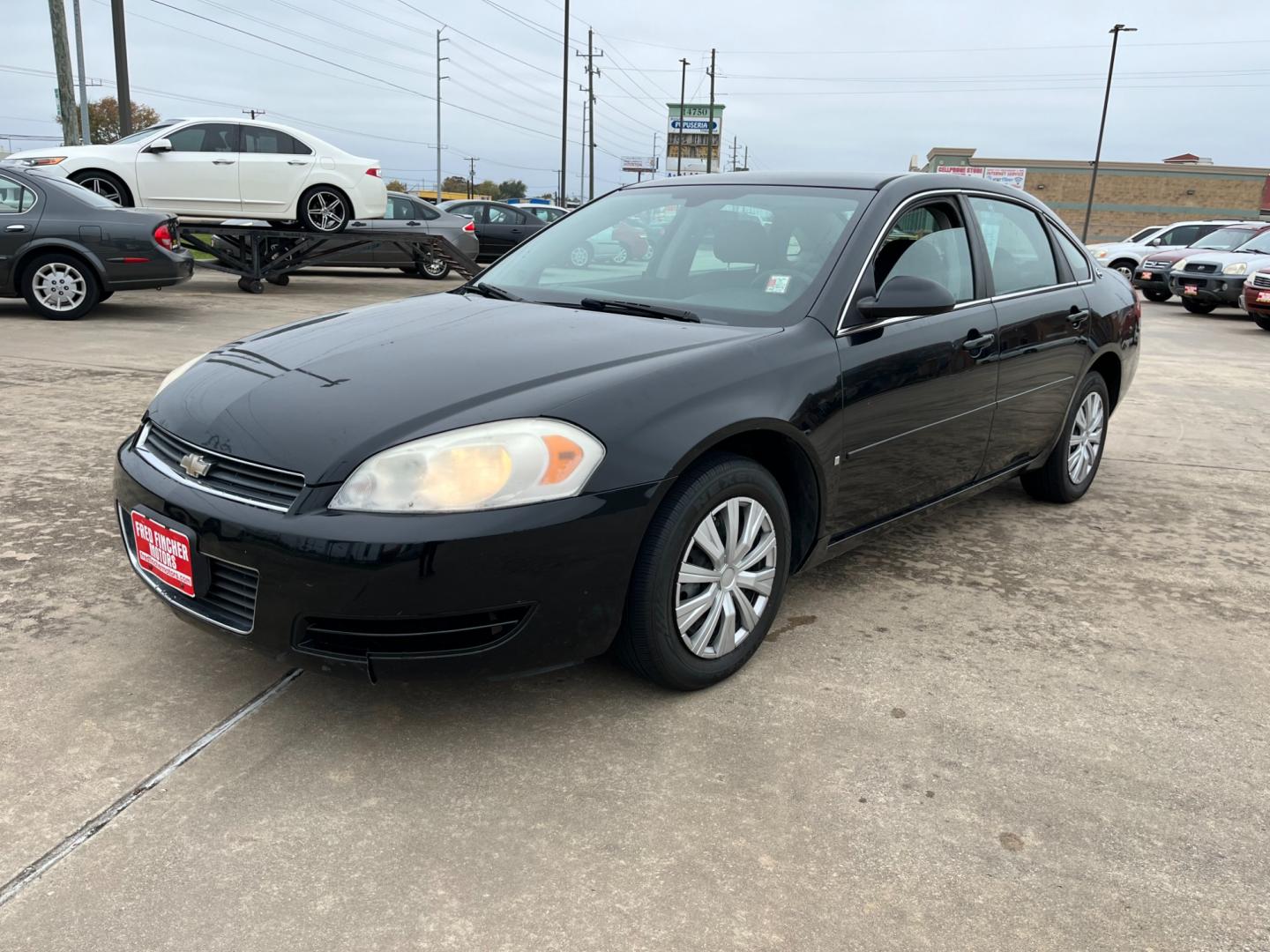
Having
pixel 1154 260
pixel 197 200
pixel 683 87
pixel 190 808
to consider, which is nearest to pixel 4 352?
pixel 197 200

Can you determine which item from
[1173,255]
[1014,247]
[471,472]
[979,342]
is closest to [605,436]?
[471,472]

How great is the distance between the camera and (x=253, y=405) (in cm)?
267

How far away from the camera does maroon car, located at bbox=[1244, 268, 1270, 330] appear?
45.2ft

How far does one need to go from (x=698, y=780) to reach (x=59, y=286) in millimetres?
9721

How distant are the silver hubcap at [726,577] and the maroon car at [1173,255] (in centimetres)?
1744

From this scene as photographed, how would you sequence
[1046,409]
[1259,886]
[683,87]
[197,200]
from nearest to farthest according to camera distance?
1. [1259,886]
2. [1046,409]
3. [197,200]
4. [683,87]

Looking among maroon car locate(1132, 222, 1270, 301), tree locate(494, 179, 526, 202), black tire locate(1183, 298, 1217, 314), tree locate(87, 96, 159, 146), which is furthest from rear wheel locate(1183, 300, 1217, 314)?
tree locate(494, 179, 526, 202)

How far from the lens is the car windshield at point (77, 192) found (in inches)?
384

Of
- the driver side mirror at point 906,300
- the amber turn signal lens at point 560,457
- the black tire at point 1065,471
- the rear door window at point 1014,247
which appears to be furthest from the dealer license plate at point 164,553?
the black tire at point 1065,471

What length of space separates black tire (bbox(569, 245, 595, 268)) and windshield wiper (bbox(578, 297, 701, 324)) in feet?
1.43

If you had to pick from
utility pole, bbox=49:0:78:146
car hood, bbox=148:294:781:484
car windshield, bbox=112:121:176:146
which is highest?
utility pole, bbox=49:0:78:146

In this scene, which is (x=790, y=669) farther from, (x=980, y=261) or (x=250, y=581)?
(x=980, y=261)

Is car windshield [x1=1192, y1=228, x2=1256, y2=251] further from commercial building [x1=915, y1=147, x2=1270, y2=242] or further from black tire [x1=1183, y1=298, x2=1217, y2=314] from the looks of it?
commercial building [x1=915, y1=147, x2=1270, y2=242]

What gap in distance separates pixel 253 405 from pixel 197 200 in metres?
11.6
